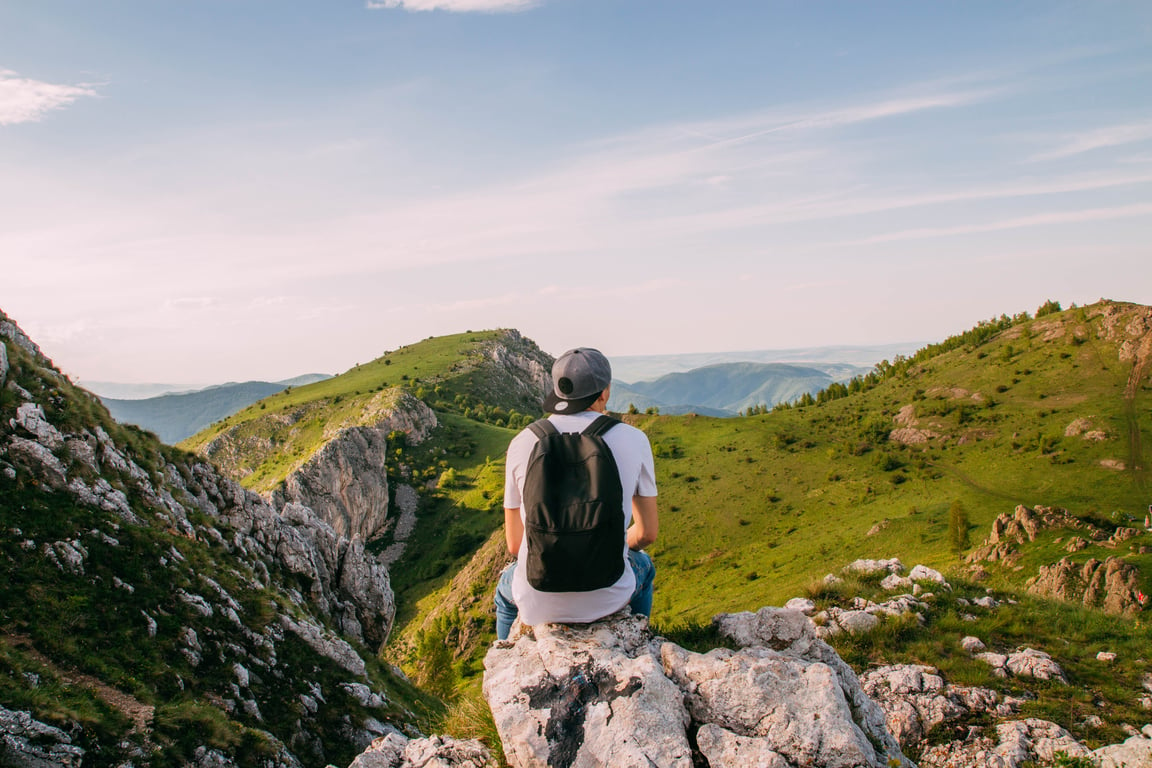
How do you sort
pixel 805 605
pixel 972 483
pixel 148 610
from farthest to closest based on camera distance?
pixel 972 483, pixel 148 610, pixel 805 605

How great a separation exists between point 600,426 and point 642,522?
1484mm

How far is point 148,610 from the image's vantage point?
15617 millimetres

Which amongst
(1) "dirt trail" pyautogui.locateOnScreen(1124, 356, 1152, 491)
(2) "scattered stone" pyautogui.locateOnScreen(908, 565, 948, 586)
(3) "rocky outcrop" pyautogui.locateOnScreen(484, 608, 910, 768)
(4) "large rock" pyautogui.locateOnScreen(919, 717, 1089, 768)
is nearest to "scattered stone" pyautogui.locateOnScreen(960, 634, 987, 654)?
(4) "large rock" pyautogui.locateOnScreen(919, 717, 1089, 768)

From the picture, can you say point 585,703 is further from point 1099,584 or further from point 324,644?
point 1099,584

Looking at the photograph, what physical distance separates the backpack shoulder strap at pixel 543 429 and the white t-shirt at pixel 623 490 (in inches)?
3.6

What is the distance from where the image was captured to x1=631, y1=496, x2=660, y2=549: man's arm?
749cm

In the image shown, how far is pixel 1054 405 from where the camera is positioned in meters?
93.8

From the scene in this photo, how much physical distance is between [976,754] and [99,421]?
88.7ft

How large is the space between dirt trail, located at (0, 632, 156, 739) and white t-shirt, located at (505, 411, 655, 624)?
32.8ft

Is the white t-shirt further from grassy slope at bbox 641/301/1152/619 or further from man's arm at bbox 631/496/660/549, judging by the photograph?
grassy slope at bbox 641/301/1152/619

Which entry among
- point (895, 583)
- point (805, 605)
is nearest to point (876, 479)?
point (895, 583)

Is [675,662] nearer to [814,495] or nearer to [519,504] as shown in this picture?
[519,504]

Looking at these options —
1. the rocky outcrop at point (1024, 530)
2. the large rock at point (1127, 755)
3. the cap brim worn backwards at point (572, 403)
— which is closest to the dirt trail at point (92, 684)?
the cap brim worn backwards at point (572, 403)

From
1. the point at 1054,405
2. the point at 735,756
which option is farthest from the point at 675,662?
the point at 1054,405
